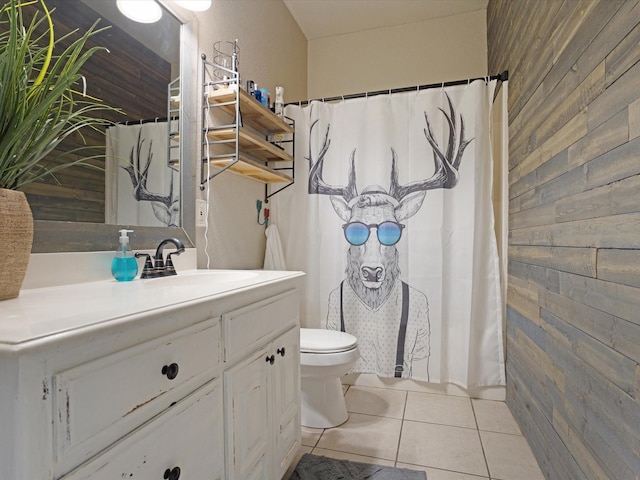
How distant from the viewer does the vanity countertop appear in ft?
1.70

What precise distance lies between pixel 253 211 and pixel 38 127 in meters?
1.41

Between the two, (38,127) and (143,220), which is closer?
(38,127)

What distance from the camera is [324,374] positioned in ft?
5.69

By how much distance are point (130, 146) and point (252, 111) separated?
76 cm

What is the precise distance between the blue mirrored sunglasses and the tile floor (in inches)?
37.9

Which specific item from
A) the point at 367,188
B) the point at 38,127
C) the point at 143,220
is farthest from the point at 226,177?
the point at 38,127

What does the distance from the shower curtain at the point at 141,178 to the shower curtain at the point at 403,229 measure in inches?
39.9

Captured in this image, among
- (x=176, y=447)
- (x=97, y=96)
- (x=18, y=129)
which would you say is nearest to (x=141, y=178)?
(x=97, y=96)

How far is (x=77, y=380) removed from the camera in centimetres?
53

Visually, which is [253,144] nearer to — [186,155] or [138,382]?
[186,155]

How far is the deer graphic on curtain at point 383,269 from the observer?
2162mm

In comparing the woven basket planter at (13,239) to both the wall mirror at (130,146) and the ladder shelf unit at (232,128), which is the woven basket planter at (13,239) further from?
the ladder shelf unit at (232,128)

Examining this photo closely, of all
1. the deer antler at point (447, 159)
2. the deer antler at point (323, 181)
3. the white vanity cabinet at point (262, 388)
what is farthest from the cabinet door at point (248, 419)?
the deer antler at point (447, 159)

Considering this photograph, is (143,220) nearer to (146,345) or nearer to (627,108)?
(146,345)
